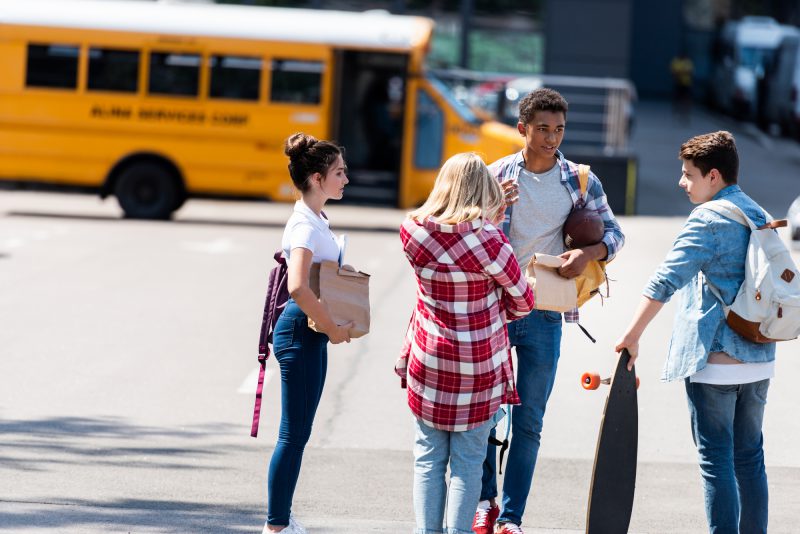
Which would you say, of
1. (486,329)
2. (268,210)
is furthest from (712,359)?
(268,210)

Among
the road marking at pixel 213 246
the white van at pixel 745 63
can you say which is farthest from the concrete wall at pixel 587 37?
the road marking at pixel 213 246

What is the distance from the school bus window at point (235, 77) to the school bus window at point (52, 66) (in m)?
1.93

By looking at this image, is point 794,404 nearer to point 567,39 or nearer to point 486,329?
point 486,329

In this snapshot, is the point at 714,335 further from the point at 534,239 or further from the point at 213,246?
the point at 213,246

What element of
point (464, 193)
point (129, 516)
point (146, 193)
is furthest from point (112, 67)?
point (464, 193)

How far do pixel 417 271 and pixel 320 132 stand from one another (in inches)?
584

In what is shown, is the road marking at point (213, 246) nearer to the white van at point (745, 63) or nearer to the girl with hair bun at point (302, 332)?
the girl with hair bun at point (302, 332)

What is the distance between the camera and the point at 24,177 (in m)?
19.5

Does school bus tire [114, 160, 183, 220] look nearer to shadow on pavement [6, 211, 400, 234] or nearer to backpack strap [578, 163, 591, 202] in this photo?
shadow on pavement [6, 211, 400, 234]

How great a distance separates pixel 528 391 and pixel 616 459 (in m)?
0.56

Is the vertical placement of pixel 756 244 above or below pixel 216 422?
above

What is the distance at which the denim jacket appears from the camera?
192 inches

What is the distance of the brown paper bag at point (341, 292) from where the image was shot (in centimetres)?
512

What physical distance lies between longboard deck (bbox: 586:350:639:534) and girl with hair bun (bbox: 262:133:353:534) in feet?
3.22
